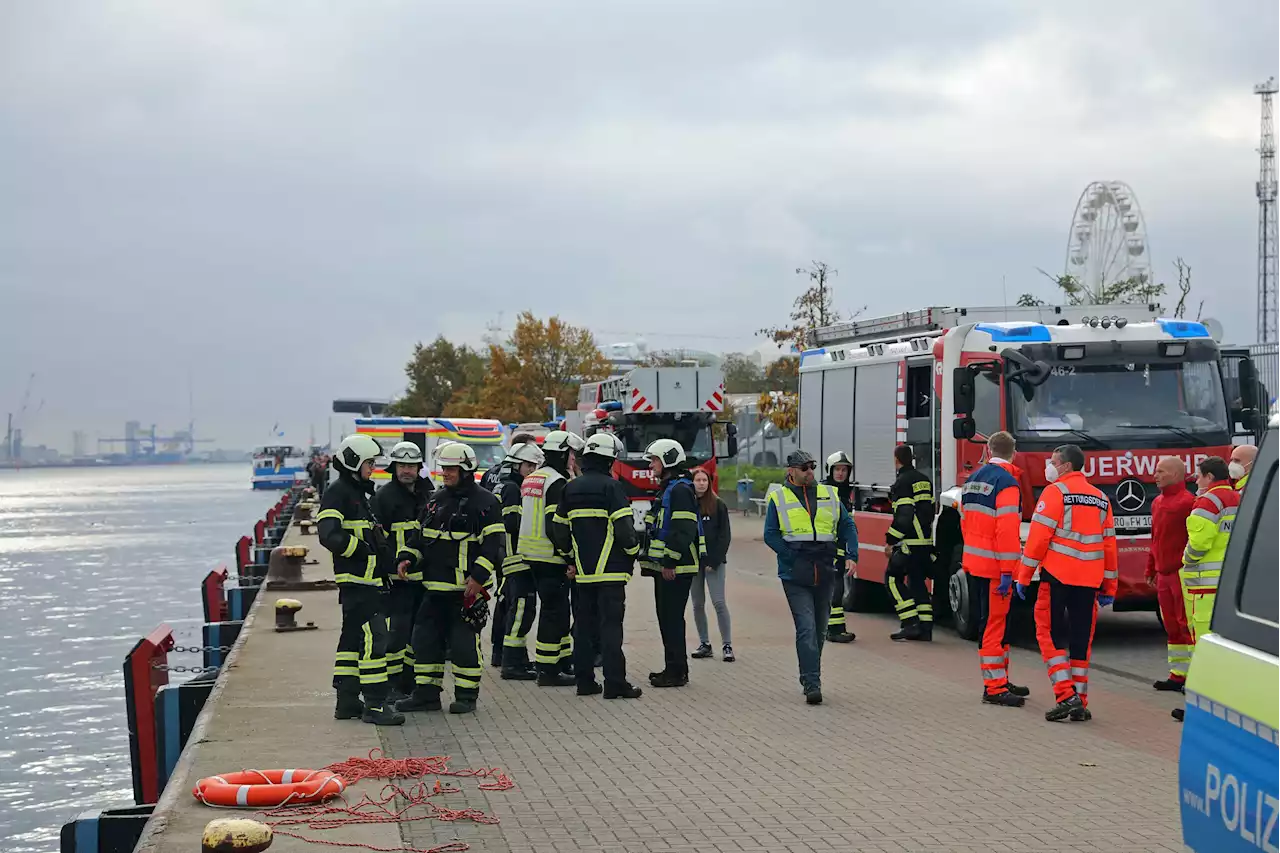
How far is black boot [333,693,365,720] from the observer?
440 inches

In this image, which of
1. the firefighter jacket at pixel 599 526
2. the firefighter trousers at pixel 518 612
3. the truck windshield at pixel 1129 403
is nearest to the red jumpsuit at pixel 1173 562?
the truck windshield at pixel 1129 403

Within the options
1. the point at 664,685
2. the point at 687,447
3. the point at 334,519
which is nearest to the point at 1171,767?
the point at 664,685

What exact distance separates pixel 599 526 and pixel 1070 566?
142 inches

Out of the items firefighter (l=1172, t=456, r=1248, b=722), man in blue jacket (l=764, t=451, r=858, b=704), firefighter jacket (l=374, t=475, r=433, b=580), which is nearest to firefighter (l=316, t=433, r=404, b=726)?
firefighter jacket (l=374, t=475, r=433, b=580)

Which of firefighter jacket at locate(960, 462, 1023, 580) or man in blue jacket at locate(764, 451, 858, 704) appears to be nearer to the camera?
firefighter jacket at locate(960, 462, 1023, 580)

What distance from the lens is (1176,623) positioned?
1185 centimetres

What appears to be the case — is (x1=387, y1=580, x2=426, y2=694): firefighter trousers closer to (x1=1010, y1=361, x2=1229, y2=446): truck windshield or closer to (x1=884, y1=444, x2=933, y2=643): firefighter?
(x1=884, y1=444, x2=933, y2=643): firefighter

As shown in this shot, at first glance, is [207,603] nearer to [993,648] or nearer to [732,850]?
[993,648]

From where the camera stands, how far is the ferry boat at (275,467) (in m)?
123

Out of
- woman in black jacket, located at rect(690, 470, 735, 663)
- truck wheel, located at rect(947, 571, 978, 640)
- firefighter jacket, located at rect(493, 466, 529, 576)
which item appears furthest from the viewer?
truck wheel, located at rect(947, 571, 978, 640)

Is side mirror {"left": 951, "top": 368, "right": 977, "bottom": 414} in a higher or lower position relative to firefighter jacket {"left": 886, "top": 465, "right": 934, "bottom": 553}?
higher

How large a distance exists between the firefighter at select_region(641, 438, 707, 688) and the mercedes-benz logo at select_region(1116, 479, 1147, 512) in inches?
171

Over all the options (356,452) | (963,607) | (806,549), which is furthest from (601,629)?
(963,607)

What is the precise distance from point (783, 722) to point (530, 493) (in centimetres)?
309
